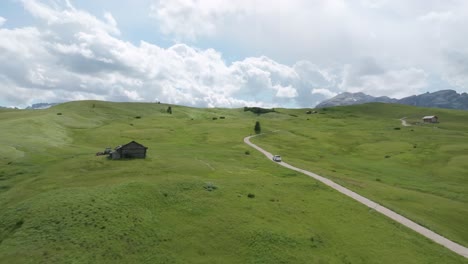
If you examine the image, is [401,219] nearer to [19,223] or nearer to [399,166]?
[19,223]

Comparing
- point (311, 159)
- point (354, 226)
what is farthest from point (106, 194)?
point (311, 159)

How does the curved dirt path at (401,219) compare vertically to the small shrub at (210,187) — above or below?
below

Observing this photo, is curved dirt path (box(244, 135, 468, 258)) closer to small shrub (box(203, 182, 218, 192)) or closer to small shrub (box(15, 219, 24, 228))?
small shrub (box(203, 182, 218, 192))

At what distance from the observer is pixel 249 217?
46719 mm

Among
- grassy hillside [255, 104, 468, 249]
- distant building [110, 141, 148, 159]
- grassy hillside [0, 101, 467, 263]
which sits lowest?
grassy hillside [255, 104, 468, 249]

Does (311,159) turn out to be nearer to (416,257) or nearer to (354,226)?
(354,226)

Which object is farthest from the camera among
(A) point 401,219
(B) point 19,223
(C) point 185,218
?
(A) point 401,219

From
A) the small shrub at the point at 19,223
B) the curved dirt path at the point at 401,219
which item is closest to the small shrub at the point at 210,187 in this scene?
the curved dirt path at the point at 401,219

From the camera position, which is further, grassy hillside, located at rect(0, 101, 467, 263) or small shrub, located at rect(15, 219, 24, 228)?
small shrub, located at rect(15, 219, 24, 228)

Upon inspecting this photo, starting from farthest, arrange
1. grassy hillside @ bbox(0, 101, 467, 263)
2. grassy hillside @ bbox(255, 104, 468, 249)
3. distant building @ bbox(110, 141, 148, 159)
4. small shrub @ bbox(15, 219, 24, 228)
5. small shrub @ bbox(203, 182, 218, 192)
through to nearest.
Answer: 1. distant building @ bbox(110, 141, 148, 159)
2. grassy hillside @ bbox(255, 104, 468, 249)
3. small shrub @ bbox(203, 182, 218, 192)
4. small shrub @ bbox(15, 219, 24, 228)
5. grassy hillside @ bbox(0, 101, 467, 263)

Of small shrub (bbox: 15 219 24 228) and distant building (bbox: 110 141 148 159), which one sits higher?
distant building (bbox: 110 141 148 159)

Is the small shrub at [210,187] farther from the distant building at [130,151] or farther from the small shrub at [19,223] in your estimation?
the distant building at [130,151]

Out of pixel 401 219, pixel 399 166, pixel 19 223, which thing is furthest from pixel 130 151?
pixel 399 166

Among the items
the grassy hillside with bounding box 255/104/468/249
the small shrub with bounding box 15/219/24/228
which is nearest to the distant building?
the small shrub with bounding box 15/219/24/228
